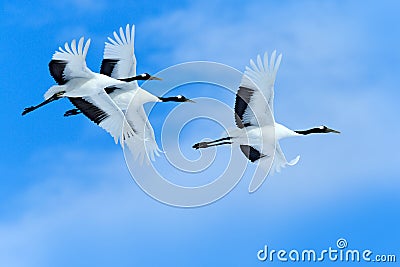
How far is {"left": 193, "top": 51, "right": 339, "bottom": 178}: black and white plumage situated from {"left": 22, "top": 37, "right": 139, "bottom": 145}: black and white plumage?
1.98 metres

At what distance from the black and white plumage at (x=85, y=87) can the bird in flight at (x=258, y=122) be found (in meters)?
2.01

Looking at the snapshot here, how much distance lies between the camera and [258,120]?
23453mm

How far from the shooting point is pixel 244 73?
75.0 ft

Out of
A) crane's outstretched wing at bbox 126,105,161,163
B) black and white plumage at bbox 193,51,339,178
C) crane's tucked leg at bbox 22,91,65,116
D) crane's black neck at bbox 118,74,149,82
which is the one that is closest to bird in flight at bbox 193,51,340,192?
black and white plumage at bbox 193,51,339,178

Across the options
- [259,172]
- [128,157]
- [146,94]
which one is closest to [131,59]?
[146,94]

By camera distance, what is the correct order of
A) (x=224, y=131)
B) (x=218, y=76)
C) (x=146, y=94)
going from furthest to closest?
1. (x=146, y=94)
2. (x=224, y=131)
3. (x=218, y=76)

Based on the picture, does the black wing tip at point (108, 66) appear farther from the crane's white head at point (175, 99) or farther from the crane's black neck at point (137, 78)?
the crane's white head at point (175, 99)

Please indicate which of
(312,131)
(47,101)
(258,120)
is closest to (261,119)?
(258,120)

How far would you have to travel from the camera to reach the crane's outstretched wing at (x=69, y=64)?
22.3 metres

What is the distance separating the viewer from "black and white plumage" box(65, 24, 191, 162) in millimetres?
24703

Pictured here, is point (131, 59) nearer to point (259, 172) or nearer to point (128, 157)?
point (128, 157)

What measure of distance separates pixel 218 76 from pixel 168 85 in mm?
1680

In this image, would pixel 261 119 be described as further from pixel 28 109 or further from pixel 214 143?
pixel 28 109

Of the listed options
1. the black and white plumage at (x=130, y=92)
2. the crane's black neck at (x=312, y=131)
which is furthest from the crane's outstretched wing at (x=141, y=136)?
the crane's black neck at (x=312, y=131)
